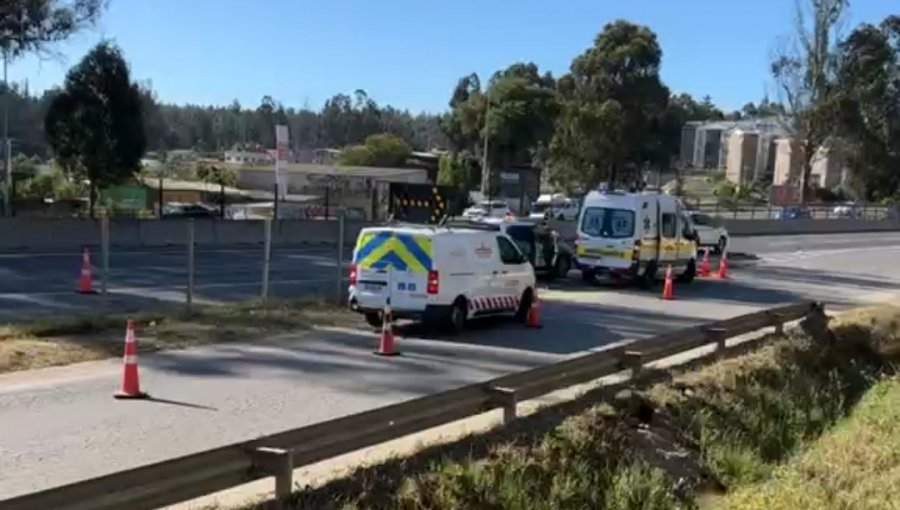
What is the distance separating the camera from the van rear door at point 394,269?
16.9 metres

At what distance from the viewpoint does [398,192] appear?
1399 inches

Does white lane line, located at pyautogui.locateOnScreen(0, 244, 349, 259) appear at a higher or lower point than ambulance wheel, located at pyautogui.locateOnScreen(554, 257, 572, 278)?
lower

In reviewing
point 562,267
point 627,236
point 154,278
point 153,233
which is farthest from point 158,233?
A: point 627,236

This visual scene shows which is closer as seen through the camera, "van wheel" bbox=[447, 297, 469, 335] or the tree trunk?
"van wheel" bbox=[447, 297, 469, 335]

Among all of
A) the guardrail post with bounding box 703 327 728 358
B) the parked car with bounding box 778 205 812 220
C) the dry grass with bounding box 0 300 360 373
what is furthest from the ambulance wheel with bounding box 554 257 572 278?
the parked car with bounding box 778 205 812 220

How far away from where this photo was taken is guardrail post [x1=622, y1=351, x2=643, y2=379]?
12539mm

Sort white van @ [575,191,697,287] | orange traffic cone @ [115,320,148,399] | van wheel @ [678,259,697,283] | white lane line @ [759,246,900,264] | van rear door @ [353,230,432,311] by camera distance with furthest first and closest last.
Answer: white lane line @ [759,246,900,264] < van wheel @ [678,259,697,283] < white van @ [575,191,697,287] < van rear door @ [353,230,432,311] < orange traffic cone @ [115,320,148,399]

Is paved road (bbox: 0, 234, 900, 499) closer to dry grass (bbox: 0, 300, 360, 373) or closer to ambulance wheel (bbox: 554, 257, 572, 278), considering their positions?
dry grass (bbox: 0, 300, 360, 373)

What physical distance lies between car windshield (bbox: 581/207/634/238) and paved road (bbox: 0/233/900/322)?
21.4 ft

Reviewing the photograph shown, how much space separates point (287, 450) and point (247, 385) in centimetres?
571

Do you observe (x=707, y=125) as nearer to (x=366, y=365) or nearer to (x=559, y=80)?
(x=559, y=80)

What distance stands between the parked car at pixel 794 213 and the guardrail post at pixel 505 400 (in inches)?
2709

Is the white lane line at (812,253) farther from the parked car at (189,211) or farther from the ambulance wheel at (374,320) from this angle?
the ambulance wheel at (374,320)

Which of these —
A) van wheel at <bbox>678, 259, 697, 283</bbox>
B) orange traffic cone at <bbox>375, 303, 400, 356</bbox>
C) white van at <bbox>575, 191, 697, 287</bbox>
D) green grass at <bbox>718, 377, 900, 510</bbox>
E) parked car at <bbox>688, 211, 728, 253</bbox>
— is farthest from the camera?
parked car at <bbox>688, 211, 728, 253</bbox>
